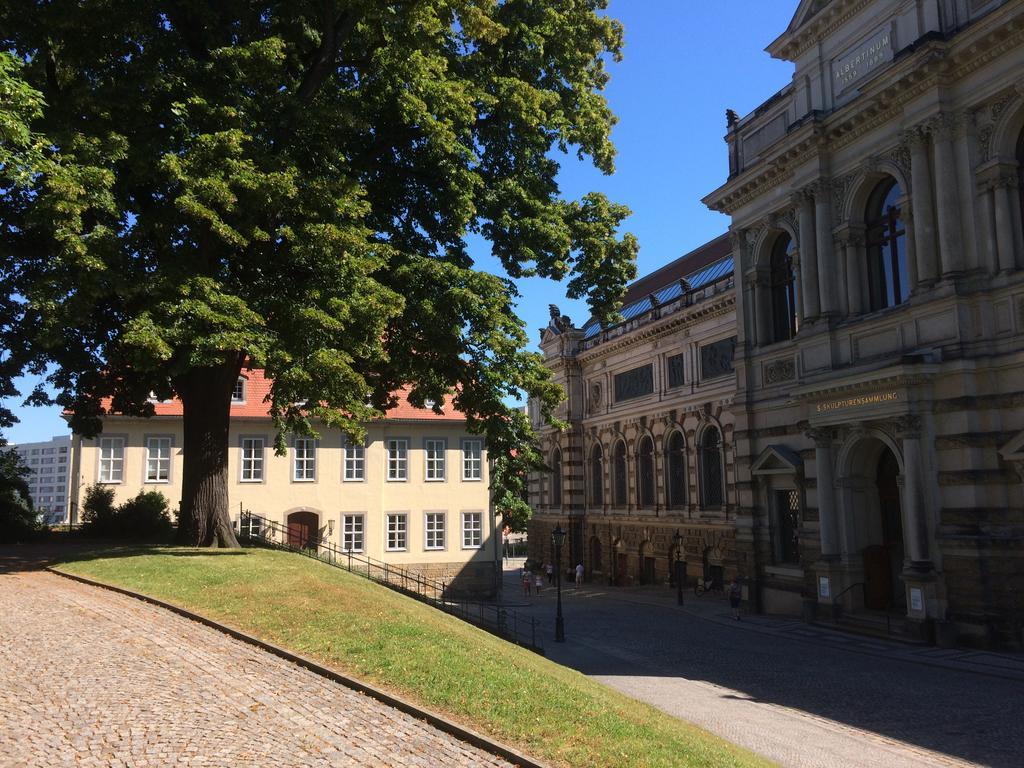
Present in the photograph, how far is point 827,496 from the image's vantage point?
25297mm

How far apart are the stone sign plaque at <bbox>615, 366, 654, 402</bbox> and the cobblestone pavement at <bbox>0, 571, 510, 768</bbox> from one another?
117 feet

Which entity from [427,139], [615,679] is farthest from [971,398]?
[427,139]

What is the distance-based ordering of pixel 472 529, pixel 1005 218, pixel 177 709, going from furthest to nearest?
pixel 472 529 → pixel 1005 218 → pixel 177 709

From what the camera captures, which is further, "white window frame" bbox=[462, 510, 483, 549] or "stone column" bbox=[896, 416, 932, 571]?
"white window frame" bbox=[462, 510, 483, 549]

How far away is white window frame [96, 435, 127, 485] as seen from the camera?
113 ft

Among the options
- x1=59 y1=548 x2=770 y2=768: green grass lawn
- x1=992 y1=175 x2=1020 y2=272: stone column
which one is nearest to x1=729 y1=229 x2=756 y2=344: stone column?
x1=992 y1=175 x2=1020 y2=272: stone column

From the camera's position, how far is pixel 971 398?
68.3 feet

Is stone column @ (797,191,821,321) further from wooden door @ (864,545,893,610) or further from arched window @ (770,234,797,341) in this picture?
wooden door @ (864,545,893,610)

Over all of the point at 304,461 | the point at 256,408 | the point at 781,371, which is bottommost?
the point at 304,461

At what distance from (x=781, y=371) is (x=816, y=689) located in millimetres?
13679

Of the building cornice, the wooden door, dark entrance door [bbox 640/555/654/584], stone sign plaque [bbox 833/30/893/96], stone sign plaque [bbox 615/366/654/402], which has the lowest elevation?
dark entrance door [bbox 640/555/654/584]

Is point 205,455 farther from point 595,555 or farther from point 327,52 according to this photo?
point 595,555

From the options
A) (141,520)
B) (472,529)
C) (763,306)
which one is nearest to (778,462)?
(763,306)

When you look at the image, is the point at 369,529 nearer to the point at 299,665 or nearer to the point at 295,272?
the point at 295,272
